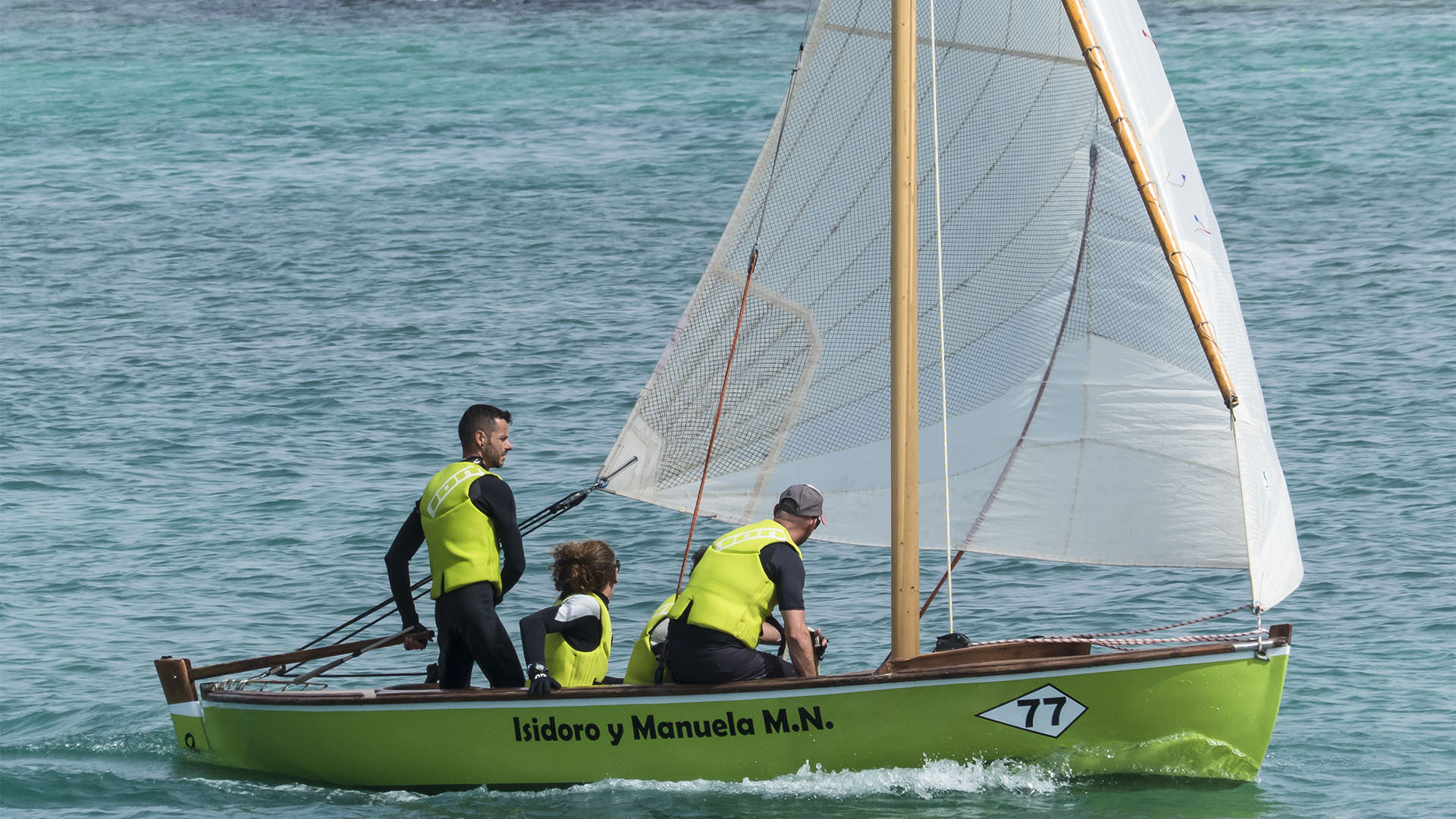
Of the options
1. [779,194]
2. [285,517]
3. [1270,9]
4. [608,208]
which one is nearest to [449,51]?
[608,208]

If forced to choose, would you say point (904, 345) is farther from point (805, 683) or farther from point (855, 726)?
point (855, 726)

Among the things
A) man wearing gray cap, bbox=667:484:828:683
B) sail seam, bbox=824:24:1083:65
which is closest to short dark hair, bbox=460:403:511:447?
man wearing gray cap, bbox=667:484:828:683

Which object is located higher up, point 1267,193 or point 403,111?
point 403,111

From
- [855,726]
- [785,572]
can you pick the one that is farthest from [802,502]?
[855,726]

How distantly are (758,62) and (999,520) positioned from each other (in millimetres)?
31365

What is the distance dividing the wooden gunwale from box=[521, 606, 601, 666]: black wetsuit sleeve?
0.71ft

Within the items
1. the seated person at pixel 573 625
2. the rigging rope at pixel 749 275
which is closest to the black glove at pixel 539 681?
the seated person at pixel 573 625

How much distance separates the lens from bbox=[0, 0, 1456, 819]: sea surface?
11.1 m

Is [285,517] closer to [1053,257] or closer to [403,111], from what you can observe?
[1053,257]

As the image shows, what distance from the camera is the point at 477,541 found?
9.66 meters

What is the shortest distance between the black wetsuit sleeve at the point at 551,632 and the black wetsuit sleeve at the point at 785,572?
3.52 ft

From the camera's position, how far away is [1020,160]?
9992 millimetres

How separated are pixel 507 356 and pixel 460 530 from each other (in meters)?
11.9

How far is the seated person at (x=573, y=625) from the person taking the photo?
9445mm
